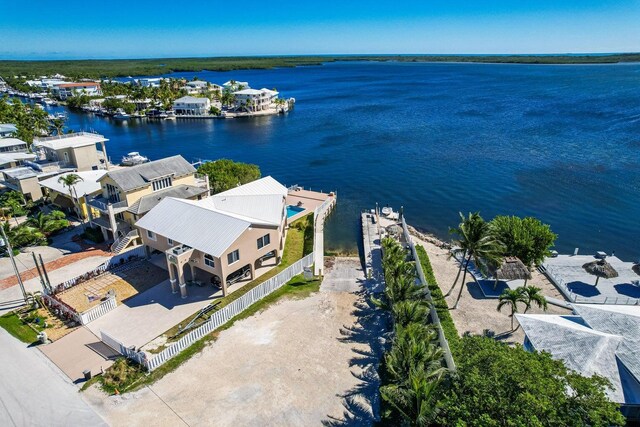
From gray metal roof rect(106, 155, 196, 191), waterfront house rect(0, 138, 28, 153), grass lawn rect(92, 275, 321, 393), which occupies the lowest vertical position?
grass lawn rect(92, 275, 321, 393)

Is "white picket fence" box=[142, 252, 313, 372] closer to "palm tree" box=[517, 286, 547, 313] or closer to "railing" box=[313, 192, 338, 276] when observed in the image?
"railing" box=[313, 192, 338, 276]

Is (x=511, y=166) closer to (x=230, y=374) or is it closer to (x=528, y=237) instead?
(x=528, y=237)

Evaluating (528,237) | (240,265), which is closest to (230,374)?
(240,265)

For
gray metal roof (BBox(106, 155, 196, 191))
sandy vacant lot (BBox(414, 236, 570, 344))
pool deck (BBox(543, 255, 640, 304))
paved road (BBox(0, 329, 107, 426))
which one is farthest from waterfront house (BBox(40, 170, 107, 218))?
pool deck (BBox(543, 255, 640, 304))

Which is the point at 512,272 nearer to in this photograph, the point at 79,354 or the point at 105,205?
the point at 79,354

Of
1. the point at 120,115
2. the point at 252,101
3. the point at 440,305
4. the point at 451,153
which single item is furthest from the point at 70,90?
the point at 440,305

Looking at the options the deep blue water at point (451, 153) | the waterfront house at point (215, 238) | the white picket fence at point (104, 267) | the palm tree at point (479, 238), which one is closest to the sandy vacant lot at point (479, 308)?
the palm tree at point (479, 238)
